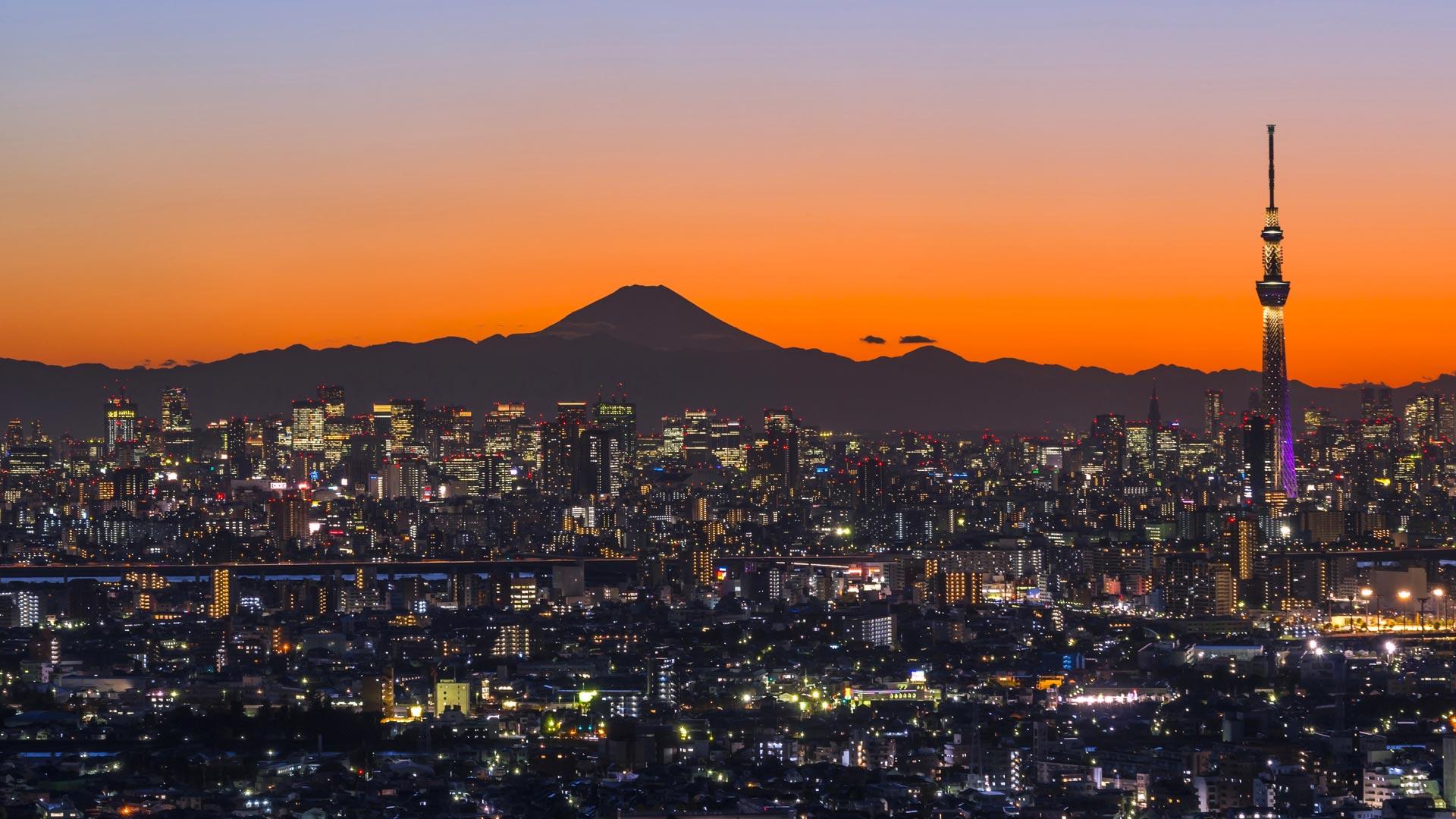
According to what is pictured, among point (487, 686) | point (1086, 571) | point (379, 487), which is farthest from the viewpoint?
point (379, 487)

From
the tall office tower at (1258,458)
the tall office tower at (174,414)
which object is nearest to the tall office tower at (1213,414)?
the tall office tower at (1258,458)

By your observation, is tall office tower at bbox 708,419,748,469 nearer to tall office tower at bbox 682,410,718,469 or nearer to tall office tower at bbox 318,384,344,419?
tall office tower at bbox 682,410,718,469

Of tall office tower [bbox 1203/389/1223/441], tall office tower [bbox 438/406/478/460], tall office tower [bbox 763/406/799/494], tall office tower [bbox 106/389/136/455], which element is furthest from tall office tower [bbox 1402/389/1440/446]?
tall office tower [bbox 106/389/136/455]

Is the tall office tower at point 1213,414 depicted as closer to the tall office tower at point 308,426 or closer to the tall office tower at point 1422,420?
the tall office tower at point 1422,420

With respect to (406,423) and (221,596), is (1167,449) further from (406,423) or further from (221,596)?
(221,596)

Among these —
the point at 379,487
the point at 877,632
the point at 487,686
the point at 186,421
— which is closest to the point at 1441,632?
the point at 877,632

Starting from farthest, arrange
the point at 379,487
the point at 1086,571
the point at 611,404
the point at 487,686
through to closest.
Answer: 1. the point at 611,404
2. the point at 379,487
3. the point at 1086,571
4. the point at 487,686

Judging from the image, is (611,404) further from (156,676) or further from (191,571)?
(156,676)
